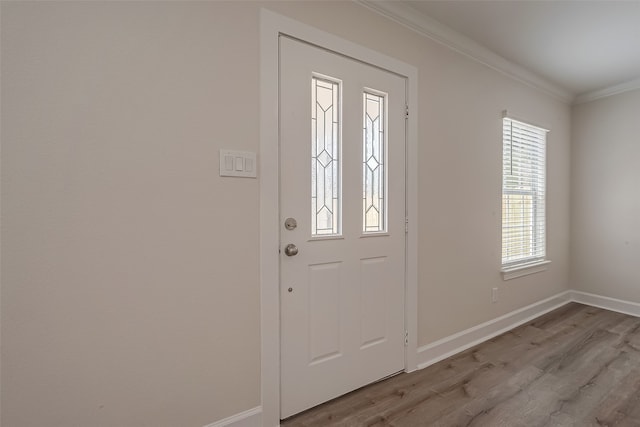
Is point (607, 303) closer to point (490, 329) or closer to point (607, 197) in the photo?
point (607, 197)

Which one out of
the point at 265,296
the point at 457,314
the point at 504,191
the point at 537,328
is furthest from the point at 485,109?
the point at 265,296

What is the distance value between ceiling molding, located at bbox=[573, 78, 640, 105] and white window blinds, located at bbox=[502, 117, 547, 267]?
0.85 m

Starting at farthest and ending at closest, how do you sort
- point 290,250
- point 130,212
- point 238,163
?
point 290,250, point 238,163, point 130,212

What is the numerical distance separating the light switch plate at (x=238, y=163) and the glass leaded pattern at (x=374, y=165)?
29.6 inches

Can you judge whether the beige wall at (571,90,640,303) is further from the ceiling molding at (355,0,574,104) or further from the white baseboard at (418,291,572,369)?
the ceiling molding at (355,0,574,104)

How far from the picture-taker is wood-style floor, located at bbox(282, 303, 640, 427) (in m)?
1.70

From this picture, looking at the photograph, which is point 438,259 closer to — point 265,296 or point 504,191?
point 504,191

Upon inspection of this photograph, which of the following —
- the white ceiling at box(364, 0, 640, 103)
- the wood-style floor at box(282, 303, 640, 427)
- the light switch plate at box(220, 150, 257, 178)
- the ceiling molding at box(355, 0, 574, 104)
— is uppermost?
the white ceiling at box(364, 0, 640, 103)

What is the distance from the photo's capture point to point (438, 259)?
7.80 feet

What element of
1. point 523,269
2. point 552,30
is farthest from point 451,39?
point 523,269

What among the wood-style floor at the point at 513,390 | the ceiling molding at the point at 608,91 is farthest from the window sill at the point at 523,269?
the ceiling molding at the point at 608,91

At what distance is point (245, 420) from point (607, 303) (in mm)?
4248

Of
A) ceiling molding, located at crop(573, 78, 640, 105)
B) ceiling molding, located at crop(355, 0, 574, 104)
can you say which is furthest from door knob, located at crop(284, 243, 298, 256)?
ceiling molding, located at crop(573, 78, 640, 105)

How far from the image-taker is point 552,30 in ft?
7.73
